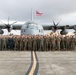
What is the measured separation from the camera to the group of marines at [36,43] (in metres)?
28.1

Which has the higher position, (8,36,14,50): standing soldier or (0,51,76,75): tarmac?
(8,36,14,50): standing soldier

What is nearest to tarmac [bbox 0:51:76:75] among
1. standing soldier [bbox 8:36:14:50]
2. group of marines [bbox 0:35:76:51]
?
group of marines [bbox 0:35:76:51]

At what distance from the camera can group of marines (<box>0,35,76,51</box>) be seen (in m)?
28.1

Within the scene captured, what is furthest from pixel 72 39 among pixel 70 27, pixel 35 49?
pixel 70 27

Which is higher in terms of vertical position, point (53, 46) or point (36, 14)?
point (36, 14)

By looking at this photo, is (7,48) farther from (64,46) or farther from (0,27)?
(0,27)

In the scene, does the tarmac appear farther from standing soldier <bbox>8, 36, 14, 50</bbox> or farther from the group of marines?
standing soldier <bbox>8, 36, 14, 50</bbox>

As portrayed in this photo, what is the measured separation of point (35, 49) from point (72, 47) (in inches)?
161

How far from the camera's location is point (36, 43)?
28.3m

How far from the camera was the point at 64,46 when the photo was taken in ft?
93.3

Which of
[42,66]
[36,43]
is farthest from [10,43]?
[42,66]

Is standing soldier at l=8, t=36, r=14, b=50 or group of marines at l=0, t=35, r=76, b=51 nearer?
group of marines at l=0, t=35, r=76, b=51

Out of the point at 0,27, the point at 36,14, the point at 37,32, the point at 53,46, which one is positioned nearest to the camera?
the point at 53,46

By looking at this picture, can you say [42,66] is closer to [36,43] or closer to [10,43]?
[36,43]
